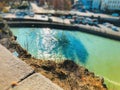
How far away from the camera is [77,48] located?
82.3 ft

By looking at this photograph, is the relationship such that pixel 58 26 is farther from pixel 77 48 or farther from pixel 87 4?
pixel 87 4

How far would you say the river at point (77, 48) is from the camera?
2006 centimetres

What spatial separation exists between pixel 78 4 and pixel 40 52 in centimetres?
2855

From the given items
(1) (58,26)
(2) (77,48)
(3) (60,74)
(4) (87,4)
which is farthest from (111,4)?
(3) (60,74)

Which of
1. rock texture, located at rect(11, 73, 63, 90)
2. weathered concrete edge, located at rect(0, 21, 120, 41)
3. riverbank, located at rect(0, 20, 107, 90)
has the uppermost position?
rock texture, located at rect(11, 73, 63, 90)

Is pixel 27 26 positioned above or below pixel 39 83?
below

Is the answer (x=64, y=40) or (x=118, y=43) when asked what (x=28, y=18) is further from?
(x=118, y=43)

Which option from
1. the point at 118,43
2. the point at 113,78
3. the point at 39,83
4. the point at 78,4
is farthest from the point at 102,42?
the point at 39,83

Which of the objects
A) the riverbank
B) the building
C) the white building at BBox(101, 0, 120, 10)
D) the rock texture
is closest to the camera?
the rock texture

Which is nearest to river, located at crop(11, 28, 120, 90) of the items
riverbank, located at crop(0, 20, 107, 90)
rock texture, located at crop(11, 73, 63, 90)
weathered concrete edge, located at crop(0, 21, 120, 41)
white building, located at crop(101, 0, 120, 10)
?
weathered concrete edge, located at crop(0, 21, 120, 41)

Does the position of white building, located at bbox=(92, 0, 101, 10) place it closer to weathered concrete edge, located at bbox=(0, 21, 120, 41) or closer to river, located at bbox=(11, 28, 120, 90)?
weathered concrete edge, located at bbox=(0, 21, 120, 41)

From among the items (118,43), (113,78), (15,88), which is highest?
(15,88)

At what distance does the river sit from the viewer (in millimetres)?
20062

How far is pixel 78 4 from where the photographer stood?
4909 cm
